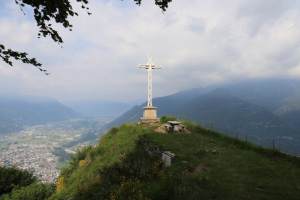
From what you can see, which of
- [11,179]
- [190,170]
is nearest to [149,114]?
[190,170]

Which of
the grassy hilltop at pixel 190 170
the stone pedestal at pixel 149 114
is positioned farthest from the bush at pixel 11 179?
the stone pedestal at pixel 149 114

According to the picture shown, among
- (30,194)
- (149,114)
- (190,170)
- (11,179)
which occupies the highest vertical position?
(149,114)

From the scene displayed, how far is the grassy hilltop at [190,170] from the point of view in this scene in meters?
5.20

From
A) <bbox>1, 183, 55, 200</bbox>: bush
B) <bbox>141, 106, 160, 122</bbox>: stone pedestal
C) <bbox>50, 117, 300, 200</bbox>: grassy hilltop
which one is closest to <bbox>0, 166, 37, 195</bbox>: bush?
<bbox>1, 183, 55, 200</bbox>: bush

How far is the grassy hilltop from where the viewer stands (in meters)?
5.20

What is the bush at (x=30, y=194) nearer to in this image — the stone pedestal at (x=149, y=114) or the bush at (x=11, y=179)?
the bush at (x=11, y=179)

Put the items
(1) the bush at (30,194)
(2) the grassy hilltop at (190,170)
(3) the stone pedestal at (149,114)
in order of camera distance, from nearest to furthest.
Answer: (2) the grassy hilltop at (190,170), (1) the bush at (30,194), (3) the stone pedestal at (149,114)

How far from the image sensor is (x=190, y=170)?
763 centimetres

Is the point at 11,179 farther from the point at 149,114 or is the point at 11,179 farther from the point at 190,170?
the point at 190,170

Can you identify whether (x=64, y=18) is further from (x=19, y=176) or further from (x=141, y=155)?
(x=19, y=176)

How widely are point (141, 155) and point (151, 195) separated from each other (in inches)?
227

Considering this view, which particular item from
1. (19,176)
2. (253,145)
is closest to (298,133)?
(253,145)

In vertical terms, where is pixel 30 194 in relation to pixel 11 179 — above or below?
above

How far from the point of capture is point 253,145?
32.8ft
